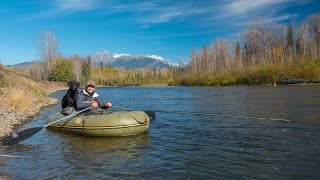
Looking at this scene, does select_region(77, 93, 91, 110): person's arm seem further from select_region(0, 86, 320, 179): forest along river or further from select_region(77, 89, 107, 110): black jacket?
select_region(0, 86, 320, 179): forest along river

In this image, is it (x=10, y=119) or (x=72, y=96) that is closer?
(x=72, y=96)

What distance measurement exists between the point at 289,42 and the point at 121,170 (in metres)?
80.2

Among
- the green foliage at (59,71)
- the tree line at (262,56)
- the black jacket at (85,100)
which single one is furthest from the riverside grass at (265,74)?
the black jacket at (85,100)

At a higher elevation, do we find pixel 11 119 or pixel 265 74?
pixel 265 74

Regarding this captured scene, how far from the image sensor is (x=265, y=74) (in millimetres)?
64375

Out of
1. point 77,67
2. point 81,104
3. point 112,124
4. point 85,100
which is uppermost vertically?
point 77,67

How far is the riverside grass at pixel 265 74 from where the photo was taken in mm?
58441

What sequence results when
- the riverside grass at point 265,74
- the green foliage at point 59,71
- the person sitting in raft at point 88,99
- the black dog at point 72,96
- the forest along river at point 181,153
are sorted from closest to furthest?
the forest along river at point 181,153 < the person sitting in raft at point 88,99 < the black dog at point 72,96 < the riverside grass at point 265,74 < the green foliage at point 59,71

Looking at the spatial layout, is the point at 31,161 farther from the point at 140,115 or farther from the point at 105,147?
the point at 140,115

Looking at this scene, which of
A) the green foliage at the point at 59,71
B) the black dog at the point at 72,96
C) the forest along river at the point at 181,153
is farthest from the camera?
the green foliage at the point at 59,71

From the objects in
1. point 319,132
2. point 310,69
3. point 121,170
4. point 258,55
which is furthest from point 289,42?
point 121,170

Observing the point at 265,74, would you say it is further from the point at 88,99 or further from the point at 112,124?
the point at 112,124

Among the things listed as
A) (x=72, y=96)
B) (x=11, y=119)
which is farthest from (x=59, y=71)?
(x=72, y=96)

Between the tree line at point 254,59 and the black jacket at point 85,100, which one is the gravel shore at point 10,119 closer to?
the black jacket at point 85,100
